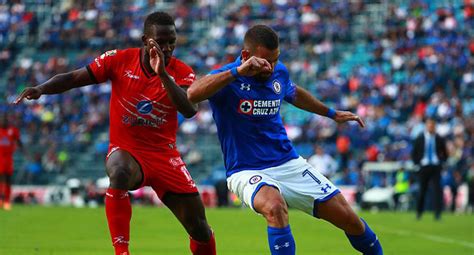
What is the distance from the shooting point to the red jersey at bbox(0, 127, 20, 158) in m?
26.2

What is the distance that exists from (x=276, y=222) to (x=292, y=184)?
2.06 feet

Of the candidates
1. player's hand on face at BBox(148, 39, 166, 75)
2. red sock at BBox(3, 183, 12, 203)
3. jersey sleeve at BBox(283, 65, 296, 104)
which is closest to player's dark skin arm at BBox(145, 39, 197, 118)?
player's hand on face at BBox(148, 39, 166, 75)

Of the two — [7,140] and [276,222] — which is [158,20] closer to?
[276,222]

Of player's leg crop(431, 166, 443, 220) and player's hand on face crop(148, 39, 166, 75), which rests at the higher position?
player's hand on face crop(148, 39, 166, 75)

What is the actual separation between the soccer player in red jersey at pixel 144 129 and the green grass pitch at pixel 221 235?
4.08 metres

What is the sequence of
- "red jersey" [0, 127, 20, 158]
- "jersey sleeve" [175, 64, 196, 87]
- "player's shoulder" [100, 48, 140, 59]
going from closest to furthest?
"jersey sleeve" [175, 64, 196, 87] → "player's shoulder" [100, 48, 140, 59] → "red jersey" [0, 127, 20, 158]

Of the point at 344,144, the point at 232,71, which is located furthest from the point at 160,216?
the point at 232,71

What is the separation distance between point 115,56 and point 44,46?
3342 cm

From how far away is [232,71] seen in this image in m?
8.00

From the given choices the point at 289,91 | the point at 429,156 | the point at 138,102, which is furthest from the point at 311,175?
the point at 429,156

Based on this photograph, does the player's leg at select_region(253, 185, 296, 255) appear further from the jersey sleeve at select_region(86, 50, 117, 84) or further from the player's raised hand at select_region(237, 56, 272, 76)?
the jersey sleeve at select_region(86, 50, 117, 84)

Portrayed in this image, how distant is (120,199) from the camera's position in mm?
9125

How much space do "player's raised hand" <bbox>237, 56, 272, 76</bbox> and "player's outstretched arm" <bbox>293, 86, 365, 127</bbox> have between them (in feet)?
5.38

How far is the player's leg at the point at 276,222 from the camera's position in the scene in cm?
803
